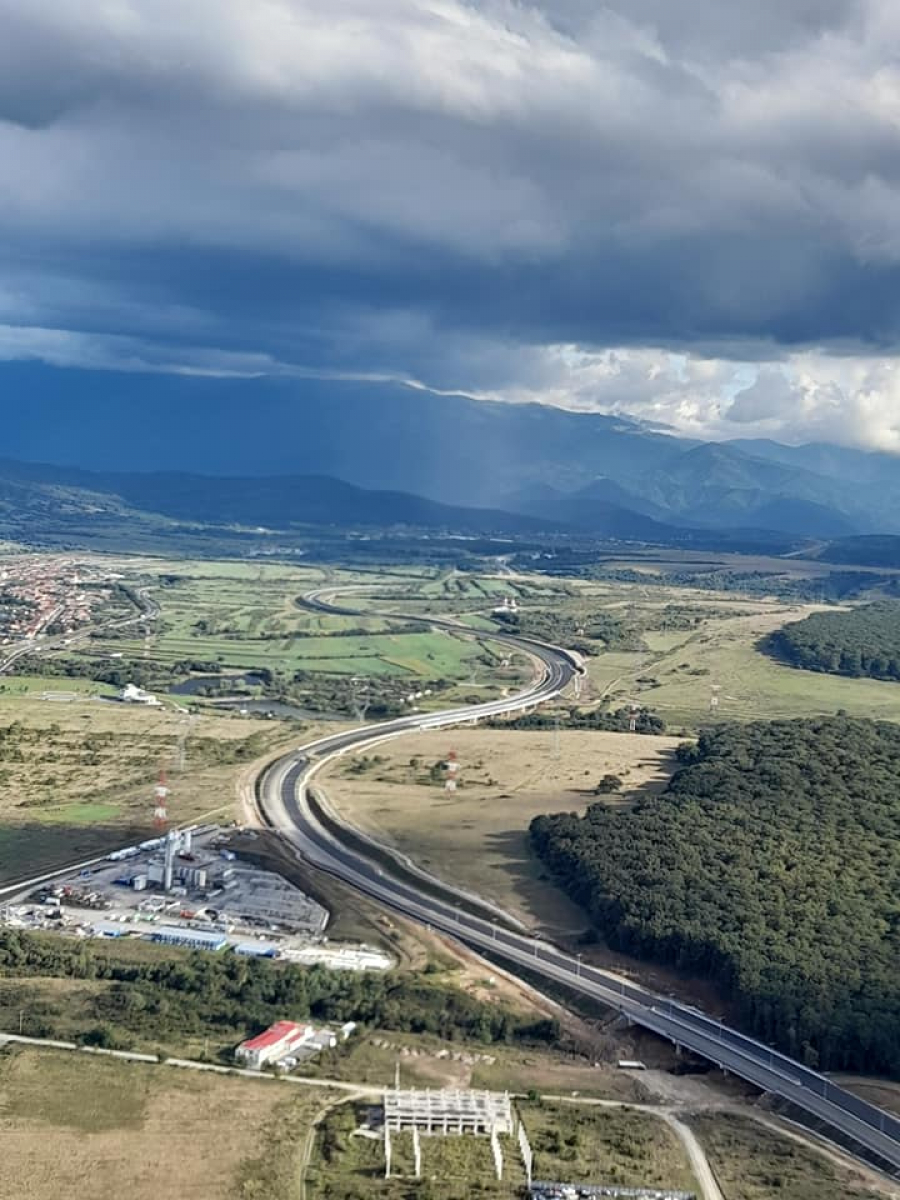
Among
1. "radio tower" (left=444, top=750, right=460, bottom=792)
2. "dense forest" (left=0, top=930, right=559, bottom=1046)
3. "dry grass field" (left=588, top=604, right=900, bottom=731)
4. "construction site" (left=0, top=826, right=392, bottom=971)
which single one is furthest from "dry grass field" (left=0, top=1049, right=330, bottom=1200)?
"dry grass field" (left=588, top=604, right=900, bottom=731)

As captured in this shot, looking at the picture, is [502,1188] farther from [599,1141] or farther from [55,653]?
[55,653]

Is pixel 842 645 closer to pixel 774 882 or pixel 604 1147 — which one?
pixel 774 882

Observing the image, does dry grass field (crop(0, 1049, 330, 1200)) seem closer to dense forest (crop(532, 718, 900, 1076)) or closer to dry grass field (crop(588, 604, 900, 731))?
dense forest (crop(532, 718, 900, 1076))

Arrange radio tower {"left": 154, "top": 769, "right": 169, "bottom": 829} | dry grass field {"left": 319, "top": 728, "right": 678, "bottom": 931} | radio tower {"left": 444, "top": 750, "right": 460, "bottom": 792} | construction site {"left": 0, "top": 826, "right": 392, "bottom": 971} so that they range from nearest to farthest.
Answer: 1. construction site {"left": 0, "top": 826, "right": 392, "bottom": 971}
2. dry grass field {"left": 319, "top": 728, "right": 678, "bottom": 931}
3. radio tower {"left": 154, "top": 769, "right": 169, "bottom": 829}
4. radio tower {"left": 444, "top": 750, "right": 460, "bottom": 792}

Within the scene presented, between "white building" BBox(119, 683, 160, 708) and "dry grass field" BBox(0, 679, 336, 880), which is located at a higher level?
"white building" BBox(119, 683, 160, 708)

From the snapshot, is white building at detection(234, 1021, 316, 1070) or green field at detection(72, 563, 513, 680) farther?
green field at detection(72, 563, 513, 680)

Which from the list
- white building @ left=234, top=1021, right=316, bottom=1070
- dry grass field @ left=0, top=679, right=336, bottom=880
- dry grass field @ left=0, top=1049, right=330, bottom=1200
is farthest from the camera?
dry grass field @ left=0, top=679, right=336, bottom=880

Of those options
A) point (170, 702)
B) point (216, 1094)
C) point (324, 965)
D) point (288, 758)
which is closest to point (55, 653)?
point (170, 702)
